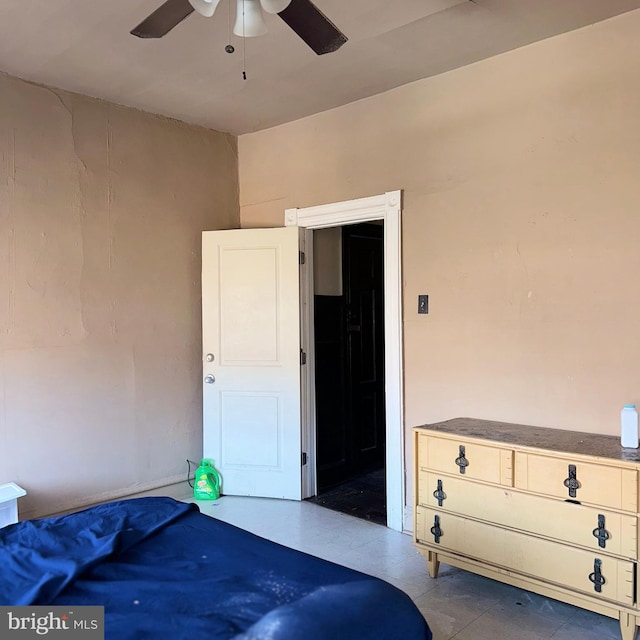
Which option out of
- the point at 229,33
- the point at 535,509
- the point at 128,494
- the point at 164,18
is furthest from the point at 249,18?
the point at 128,494

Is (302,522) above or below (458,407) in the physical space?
below

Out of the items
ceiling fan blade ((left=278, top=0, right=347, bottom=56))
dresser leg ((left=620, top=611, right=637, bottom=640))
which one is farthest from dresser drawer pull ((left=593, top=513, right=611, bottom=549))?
ceiling fan blade ((left=278, top=0, right=347, bottom=56))

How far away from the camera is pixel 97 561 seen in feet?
5.65

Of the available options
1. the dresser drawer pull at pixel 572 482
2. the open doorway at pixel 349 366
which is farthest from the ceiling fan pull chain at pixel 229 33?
the dresser drawer pull at pixel 572 482

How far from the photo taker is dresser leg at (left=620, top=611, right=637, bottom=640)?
226 cm

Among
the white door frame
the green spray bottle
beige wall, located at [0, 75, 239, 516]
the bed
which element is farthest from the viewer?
the green spray bottle

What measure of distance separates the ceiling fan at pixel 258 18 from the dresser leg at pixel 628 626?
2548 mm

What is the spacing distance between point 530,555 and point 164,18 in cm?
269

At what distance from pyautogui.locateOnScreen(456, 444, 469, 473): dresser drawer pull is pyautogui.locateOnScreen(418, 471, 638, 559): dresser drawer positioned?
68 mm

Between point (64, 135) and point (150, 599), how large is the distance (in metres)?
3.11

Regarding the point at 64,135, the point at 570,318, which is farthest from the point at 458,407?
the point at 64,135

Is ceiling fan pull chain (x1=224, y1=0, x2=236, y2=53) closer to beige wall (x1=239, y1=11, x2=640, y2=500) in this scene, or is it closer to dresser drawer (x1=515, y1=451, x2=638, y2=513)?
beige wall (x1=239, y1=11, x2=640, y2=500)

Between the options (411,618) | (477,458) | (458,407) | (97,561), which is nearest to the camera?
(411,618)

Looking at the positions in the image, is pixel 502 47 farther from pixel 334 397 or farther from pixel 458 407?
pixel 334 397
